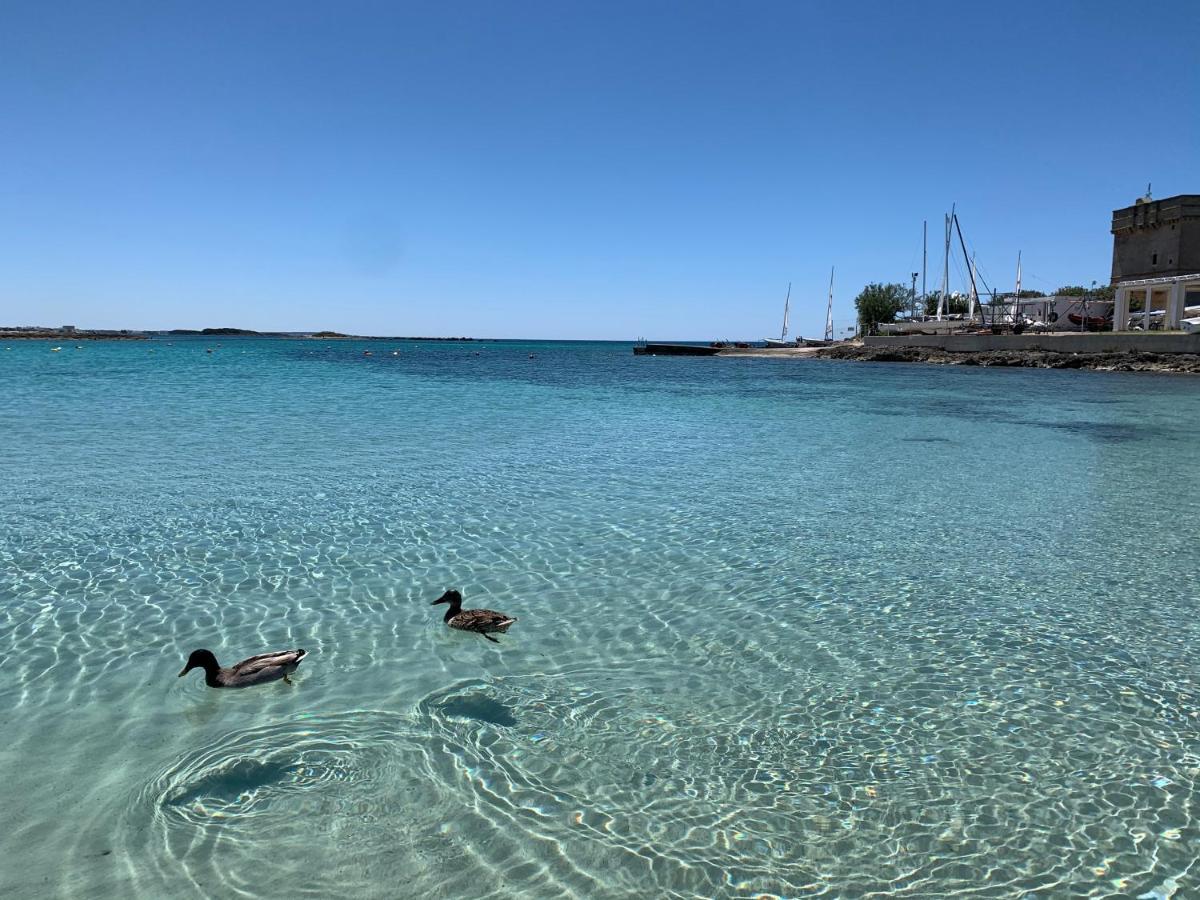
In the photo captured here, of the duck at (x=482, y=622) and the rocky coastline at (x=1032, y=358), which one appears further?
the rocky coastline at (x=1032, y=358)

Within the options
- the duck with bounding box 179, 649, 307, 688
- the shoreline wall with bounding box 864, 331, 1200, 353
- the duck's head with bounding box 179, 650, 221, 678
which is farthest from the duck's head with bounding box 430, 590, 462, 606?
the shoreline wall with bounding box 864, 331, 1200, 353

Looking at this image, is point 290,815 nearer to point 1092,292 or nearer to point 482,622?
point 482,622

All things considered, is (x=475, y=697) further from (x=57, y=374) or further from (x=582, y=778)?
(x=57, y=374)

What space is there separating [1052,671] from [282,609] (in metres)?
6.77

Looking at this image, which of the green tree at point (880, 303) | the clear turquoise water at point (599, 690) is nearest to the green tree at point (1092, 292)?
the green tree at point (880, 303)

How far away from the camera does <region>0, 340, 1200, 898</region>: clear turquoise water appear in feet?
13.4

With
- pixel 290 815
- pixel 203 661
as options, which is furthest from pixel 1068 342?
pixel 290 815

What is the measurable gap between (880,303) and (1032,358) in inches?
A: 2204

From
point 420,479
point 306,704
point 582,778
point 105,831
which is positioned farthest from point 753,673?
point 420,479

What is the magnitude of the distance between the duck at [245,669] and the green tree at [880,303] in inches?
4634

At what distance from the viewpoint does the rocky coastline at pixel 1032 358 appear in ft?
180

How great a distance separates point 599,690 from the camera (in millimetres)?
5910

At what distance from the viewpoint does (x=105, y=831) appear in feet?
13.7

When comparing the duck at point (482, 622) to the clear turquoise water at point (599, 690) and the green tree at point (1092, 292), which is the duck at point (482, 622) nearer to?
the clear turquoise water at point (599, 690)
